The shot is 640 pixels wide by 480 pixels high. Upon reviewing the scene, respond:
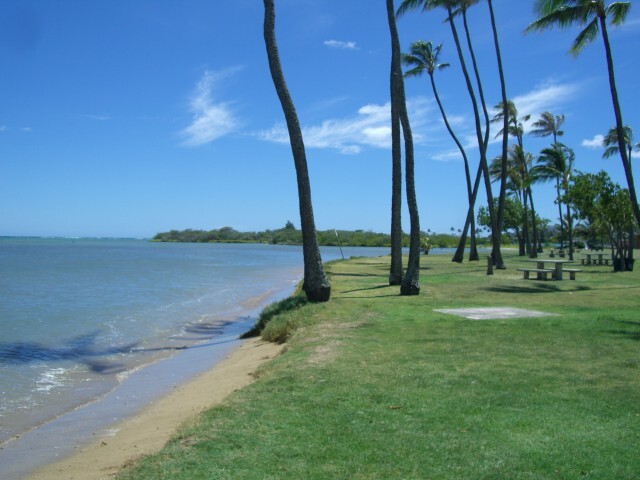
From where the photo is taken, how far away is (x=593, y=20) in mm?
18938

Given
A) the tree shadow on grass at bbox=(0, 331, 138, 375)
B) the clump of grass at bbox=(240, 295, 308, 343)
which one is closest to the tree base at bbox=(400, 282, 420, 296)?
the clump of grass at bbox=(240, 295, 308, 343)

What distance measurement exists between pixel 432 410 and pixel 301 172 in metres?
9.21

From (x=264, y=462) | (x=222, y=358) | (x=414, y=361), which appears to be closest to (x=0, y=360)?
(x=222, y=358)

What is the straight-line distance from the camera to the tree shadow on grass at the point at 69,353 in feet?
34.8

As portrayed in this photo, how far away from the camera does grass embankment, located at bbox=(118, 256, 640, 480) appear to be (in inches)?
160

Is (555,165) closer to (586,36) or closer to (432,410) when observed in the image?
(586,36)

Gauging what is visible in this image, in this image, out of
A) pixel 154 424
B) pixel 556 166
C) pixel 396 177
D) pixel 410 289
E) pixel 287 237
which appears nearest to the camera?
pixel 154 424

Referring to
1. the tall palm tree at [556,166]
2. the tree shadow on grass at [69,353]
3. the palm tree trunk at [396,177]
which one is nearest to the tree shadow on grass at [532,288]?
the palm tree trunk at [396,177]

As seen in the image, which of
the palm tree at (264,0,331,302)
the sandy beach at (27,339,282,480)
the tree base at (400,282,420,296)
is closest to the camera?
the sandy beach at (27,339,282,480)

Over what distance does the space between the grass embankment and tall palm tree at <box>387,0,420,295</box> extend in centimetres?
579

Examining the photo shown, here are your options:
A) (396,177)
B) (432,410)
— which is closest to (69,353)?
(432,410)

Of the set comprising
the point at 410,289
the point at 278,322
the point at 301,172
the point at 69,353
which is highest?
the point at 301,172

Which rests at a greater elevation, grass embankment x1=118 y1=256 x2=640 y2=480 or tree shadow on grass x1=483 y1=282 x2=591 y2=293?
tree shadow on grass x1=483 y1=282 x2=591 y2=293

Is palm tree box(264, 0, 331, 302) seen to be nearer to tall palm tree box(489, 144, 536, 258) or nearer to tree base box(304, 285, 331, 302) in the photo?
tree base box(304, 285, 331, 302)
